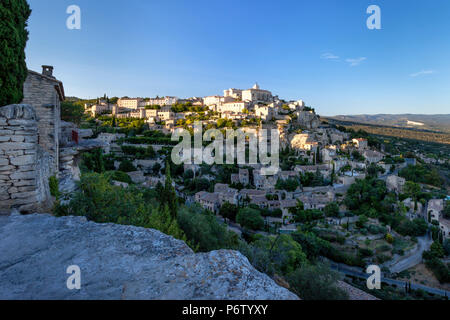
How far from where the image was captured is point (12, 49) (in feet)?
12.6

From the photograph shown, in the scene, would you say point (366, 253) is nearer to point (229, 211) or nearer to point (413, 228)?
point (413, 228)

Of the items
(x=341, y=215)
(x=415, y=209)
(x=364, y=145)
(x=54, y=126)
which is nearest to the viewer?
(x=54, y=126)

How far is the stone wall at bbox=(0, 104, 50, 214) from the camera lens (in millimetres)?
3301

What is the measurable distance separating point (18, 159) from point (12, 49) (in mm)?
1902

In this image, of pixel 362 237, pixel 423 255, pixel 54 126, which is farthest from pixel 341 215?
pixel 54 126

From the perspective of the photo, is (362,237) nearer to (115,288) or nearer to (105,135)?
(115,288)

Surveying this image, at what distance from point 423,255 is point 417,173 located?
20093mm

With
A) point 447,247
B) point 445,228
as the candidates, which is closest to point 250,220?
point 447,247

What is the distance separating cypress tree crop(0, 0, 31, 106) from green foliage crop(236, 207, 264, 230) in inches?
745

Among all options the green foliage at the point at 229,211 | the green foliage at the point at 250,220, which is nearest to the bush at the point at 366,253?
the green foliage at the point at 250,220

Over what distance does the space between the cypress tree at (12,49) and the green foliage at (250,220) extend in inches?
745

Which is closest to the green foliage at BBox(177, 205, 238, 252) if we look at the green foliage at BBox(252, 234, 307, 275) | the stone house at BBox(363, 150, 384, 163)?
the green foliage at BBox(252, 234, 307, 275)

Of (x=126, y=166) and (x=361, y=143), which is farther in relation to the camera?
(x=361, y=143)
